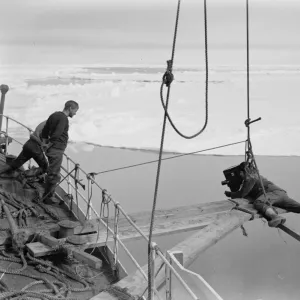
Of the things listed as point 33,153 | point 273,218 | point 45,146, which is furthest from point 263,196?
point 33,153

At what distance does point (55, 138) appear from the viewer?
542cm

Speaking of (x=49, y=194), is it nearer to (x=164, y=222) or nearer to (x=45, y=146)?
(x=45, y=146)

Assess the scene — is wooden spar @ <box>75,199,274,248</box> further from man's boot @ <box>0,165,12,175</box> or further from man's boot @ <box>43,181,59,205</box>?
man's boot @ <box>0,165,12,175</box>

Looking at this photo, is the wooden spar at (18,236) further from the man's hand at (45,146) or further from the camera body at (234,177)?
the camera body at (234,177)

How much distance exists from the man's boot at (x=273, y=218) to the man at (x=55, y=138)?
232cm

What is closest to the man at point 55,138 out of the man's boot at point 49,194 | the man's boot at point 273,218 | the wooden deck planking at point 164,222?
the man's boot at point 49,194

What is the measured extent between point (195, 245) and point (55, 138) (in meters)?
2.06

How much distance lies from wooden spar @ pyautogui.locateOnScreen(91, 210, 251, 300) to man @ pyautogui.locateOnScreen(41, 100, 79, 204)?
1.86 meters

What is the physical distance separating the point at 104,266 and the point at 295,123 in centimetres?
2442

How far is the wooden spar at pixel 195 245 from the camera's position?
336 cm

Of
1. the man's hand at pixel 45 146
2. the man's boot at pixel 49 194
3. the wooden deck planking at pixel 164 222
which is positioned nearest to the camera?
the wooden deck planking at pixel 164 222

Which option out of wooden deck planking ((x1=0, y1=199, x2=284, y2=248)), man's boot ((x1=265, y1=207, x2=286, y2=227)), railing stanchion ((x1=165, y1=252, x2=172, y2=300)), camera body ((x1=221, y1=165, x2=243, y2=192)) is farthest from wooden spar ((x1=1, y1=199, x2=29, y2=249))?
camera body ((x1=221, y1=165, x2=243, y2=192))

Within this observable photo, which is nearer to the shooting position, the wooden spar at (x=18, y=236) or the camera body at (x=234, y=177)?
the wooden spar at (x=18, y=236)

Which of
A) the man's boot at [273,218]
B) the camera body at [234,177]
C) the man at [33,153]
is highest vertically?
the man at [33,153]
